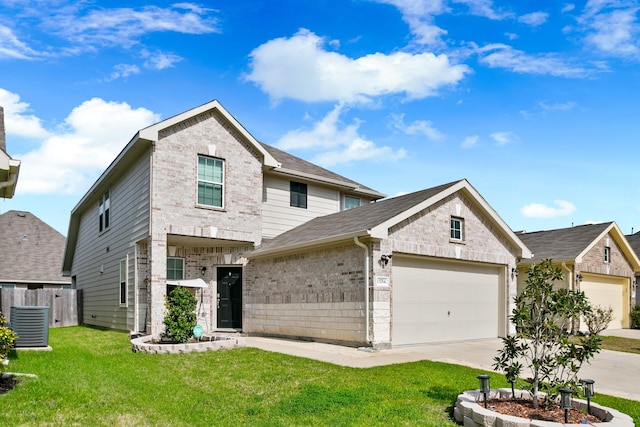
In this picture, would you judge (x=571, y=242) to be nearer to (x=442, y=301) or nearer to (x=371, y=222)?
(x=442, y=301)

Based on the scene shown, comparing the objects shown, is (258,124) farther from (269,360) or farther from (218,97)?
(269,360)

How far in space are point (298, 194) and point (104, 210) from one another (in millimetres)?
7991

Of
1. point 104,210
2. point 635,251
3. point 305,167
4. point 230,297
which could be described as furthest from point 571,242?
point 104,210

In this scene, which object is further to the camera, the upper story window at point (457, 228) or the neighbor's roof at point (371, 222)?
the upper story window at point (457, 228)

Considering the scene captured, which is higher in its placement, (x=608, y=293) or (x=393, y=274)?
(x=393, y=274)

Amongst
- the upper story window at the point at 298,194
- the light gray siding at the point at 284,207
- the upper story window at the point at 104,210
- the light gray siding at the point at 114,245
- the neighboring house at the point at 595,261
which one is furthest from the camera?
the neighboring house at the point at 595,261

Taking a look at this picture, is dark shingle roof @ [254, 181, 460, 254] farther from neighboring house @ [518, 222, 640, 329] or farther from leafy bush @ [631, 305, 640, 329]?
leafy bush @ [631, 305, 640, 329]

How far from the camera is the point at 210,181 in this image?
16375 mm

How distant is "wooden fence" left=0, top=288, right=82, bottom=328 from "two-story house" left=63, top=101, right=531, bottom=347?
331 centimetres

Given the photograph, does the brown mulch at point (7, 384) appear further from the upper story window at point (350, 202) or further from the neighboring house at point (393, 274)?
the upper story window at point (350, 202)

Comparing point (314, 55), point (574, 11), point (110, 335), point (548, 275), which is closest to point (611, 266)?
point (574, 11)

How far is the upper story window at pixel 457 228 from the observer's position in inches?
613

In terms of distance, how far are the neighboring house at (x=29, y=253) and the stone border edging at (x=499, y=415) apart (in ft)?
89.5

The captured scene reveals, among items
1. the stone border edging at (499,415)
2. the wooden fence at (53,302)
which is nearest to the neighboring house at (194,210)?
the wooden fence at (53,302)
